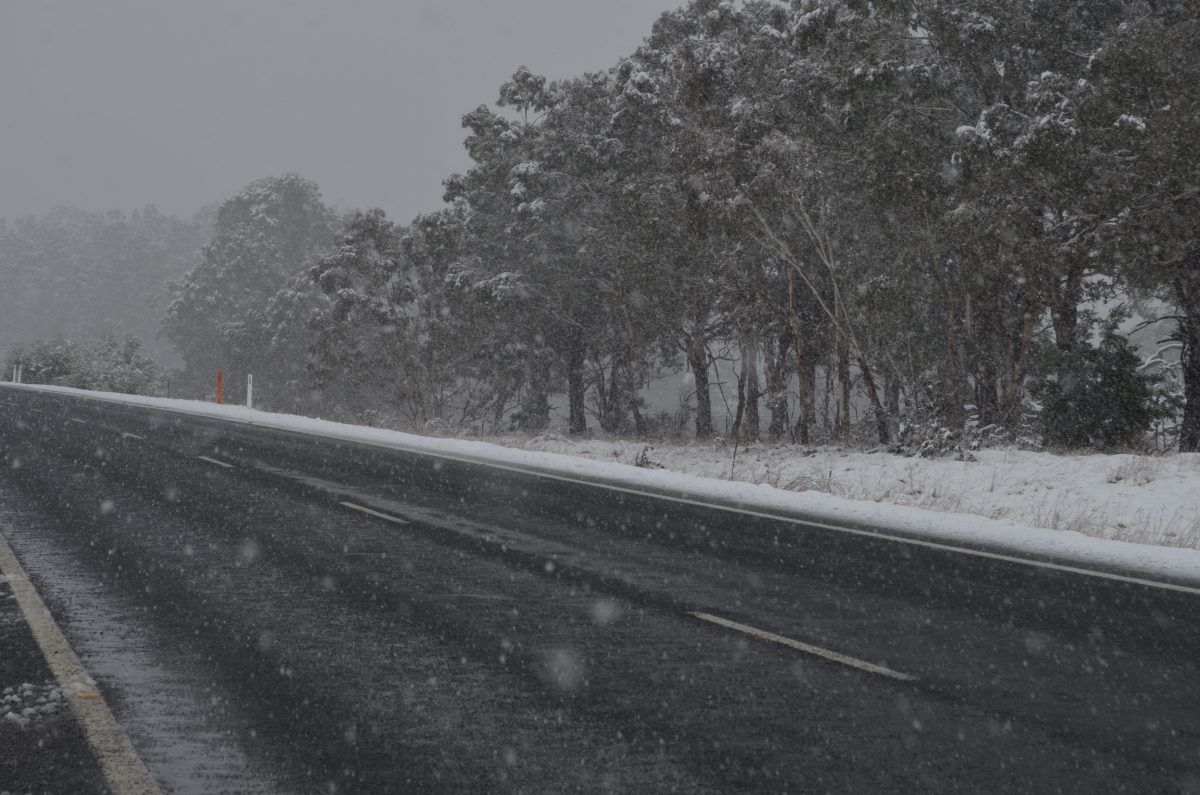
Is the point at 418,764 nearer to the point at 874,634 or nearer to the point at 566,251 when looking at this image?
the point at 874,634

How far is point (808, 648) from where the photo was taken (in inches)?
223

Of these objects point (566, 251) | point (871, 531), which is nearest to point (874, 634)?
point (871, 531)

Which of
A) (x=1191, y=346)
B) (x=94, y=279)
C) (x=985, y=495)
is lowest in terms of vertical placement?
(x=985, y=495)

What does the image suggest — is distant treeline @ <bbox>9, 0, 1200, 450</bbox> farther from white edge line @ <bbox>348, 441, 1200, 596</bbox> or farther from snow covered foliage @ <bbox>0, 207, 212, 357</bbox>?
snow covered foliage @ <bbox>0, 207, 212, 357</bbox>

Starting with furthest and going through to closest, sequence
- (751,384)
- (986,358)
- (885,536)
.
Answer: (751,384), (986,358), (885,536)

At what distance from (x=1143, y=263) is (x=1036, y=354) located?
4.60 metres

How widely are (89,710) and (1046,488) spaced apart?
12539 mm

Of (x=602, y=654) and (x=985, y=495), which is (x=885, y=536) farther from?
(x=985, y=495)

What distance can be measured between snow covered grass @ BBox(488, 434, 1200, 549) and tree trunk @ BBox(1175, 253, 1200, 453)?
130 inches

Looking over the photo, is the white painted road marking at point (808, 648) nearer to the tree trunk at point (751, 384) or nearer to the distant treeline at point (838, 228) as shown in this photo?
the distant treeline at point (838, 228)

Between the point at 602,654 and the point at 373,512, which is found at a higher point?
the point at 373,512

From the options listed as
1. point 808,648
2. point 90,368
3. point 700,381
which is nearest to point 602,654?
point 808,648

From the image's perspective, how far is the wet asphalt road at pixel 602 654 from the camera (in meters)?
4.04

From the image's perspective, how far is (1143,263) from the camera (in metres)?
16.3
